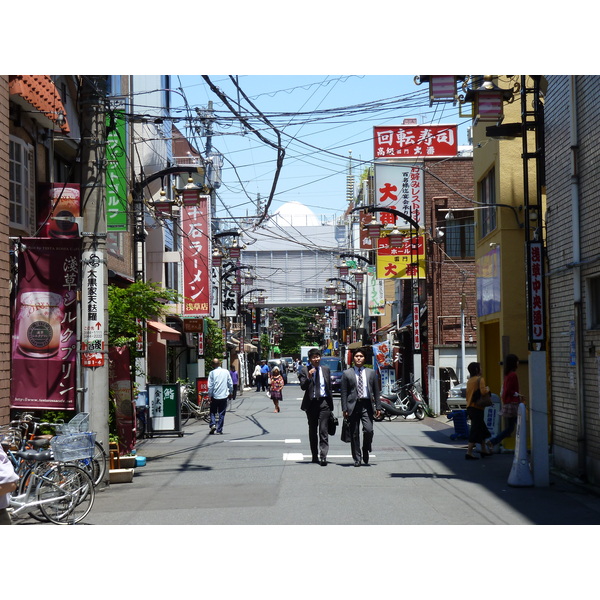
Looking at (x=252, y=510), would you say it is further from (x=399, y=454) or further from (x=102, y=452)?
(x=399, y=454)

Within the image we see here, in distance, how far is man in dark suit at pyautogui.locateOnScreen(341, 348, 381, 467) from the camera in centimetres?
1459

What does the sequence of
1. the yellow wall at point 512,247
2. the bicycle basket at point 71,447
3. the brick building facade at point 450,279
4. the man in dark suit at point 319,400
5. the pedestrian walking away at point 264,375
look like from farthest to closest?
1. the pedestrian walking away at point 264,375
2. the brick building facade at point 450,279
3. the yellow wall at point 512,247
4. the man in dark suit at point 319,400
5. the bicycle basket at point 71,447

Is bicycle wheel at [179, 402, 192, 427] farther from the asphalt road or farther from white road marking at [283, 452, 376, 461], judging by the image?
white road marking at [283, 452, 376, 461]

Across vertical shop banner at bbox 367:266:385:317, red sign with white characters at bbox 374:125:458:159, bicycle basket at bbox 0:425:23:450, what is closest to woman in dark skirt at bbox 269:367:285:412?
red sign with white characters at bbox 374:125:458:159

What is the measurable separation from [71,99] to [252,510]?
1098 cm

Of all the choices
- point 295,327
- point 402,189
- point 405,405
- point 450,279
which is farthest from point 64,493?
point 295,327

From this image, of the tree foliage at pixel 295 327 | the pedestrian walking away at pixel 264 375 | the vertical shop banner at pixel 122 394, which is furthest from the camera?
the tree foliage at pixel 295 327

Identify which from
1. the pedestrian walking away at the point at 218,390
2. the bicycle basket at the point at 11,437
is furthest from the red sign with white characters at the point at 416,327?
the bicycle basket at the point at 11,437

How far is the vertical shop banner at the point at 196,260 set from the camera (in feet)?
96.7

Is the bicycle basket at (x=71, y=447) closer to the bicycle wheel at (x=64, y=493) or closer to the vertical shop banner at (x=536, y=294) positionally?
the bicycle wheel at (x=64, y=493)

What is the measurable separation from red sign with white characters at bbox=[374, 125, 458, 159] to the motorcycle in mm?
8578

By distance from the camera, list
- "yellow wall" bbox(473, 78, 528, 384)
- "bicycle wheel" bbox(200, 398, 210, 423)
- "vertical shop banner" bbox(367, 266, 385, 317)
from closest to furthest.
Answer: "yellow wall" bbox(473, 78, 528, 384) < "bicycle wheel" bbox(200, 398, 210, 423) < "vertical shop banner" bbox(367, 266, 385, 317)

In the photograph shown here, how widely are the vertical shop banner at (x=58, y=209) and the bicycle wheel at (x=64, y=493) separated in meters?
6.28

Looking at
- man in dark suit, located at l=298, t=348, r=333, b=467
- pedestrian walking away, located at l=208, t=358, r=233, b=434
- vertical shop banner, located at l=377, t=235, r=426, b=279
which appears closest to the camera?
man in dark suit, located at l=298, t=348, r=333, b=467
